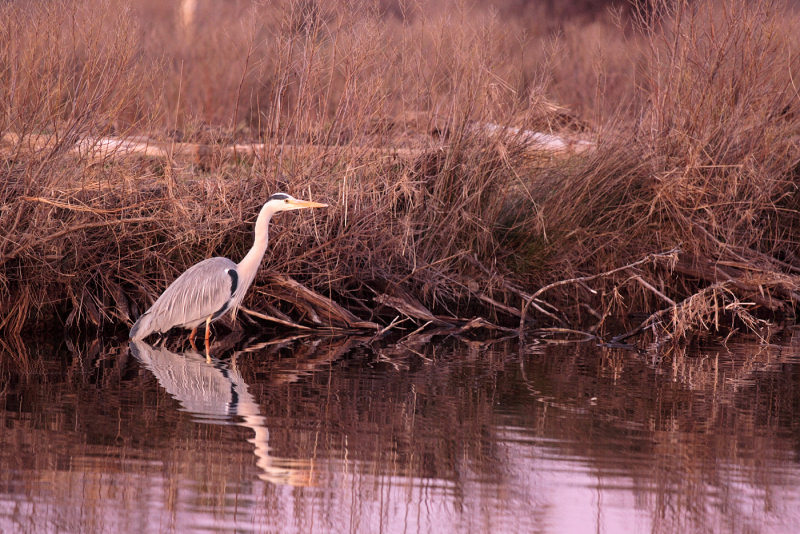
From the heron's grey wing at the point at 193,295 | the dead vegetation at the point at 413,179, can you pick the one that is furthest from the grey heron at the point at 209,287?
the dead vegetation at the point at 413,179

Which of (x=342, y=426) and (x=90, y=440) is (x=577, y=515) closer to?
(x=342, y=426)

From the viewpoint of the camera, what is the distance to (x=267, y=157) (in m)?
8.62

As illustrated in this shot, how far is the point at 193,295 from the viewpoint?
7.85 metres

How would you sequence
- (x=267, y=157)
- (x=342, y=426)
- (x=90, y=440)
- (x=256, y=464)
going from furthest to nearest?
(x=267, y=157) < (x=342, y=426) < (x=90, y=440) < (x=256, y=464)

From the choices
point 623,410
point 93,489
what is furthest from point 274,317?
point 93,489

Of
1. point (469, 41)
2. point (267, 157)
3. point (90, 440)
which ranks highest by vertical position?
point (469, 41)

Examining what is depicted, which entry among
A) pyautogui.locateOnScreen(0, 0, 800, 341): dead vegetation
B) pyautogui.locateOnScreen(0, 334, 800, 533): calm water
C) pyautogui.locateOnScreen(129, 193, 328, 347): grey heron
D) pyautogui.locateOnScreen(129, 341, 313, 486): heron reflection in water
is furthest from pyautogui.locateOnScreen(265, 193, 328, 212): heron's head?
pyautogui.locateOnScreen(129, 341, 313, 486): heron reflection in water

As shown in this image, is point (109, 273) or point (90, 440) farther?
point (109, 273)

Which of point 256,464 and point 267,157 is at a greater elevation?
point 267,157

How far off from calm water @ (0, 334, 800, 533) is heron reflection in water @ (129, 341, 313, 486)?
0.02 m

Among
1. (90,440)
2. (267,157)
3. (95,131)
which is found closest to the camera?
(90,440)

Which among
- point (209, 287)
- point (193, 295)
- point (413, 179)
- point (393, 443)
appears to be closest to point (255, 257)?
point (209, 287)

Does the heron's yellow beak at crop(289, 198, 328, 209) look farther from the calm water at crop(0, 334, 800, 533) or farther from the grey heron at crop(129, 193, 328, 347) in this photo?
the calm water at crop(0, 334, 800, 533)

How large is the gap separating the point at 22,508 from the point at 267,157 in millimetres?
4983
